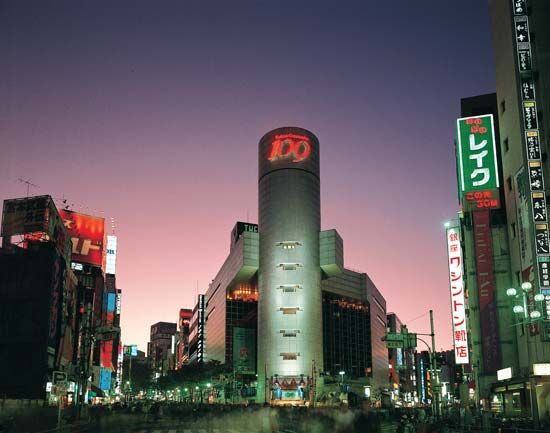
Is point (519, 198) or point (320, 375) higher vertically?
point (519, 198)

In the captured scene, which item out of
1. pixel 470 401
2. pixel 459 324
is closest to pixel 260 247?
pixel 470 401

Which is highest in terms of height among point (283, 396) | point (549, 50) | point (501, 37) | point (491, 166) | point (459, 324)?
point (501, 37)

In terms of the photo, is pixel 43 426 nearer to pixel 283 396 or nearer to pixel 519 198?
pixel 519 198

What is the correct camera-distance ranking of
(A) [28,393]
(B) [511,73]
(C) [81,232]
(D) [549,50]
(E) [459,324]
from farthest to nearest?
(C) [81,232] < (A) [28,393] < (E) [459,324] < (B) [511,73] < (D) [549,50]

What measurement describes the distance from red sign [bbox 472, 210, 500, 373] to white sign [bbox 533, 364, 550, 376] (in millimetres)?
14795

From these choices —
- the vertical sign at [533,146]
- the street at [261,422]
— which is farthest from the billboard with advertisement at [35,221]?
the vertical sign at [533,146]

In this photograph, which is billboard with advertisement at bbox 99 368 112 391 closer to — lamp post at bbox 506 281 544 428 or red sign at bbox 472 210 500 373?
red sign at bbox 472 210 500 373

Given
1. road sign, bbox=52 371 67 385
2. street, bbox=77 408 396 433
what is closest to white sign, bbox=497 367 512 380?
street, bbox=77 408 396 433

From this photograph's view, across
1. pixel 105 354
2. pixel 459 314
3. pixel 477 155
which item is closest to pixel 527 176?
pixel 477 155

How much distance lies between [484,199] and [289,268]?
90.7m

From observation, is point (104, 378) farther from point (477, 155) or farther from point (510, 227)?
point (510, 227)

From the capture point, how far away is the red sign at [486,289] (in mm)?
58844

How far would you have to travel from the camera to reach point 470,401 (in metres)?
78.0

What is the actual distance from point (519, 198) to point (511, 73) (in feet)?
41.7
